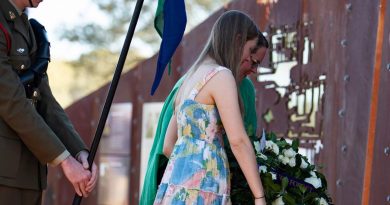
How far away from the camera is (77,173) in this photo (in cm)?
301

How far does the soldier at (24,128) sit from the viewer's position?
290 cm

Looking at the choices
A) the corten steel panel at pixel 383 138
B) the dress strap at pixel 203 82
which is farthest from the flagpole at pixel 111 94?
the corten steel panel at pixel 383 138

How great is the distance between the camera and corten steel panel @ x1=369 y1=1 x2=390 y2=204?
175 inches

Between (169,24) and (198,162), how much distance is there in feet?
2.02

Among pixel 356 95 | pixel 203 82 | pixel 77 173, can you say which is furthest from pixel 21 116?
pixel 356 95

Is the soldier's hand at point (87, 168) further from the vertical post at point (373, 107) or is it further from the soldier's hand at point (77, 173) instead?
the vertical post at point (373, 107)

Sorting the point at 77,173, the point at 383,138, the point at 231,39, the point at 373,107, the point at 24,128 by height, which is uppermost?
the point at 231,39

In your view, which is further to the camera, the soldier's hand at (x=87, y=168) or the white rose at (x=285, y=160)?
the white rose at (x=285, y=160)

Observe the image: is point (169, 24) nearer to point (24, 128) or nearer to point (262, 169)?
point (262, 169)

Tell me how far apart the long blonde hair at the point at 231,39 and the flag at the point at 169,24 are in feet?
0.60

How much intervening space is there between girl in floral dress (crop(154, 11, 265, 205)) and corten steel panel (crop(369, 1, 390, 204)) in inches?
49.3

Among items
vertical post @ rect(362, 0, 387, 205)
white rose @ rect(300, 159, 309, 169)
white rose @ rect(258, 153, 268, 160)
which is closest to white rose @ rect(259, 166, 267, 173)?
white rose @ rect(258, 153, 268, 160)

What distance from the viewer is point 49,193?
935 centimetres

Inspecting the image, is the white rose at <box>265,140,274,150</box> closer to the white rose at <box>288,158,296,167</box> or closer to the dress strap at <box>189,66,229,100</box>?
the white rose at <box>288,158,296,167</box>
